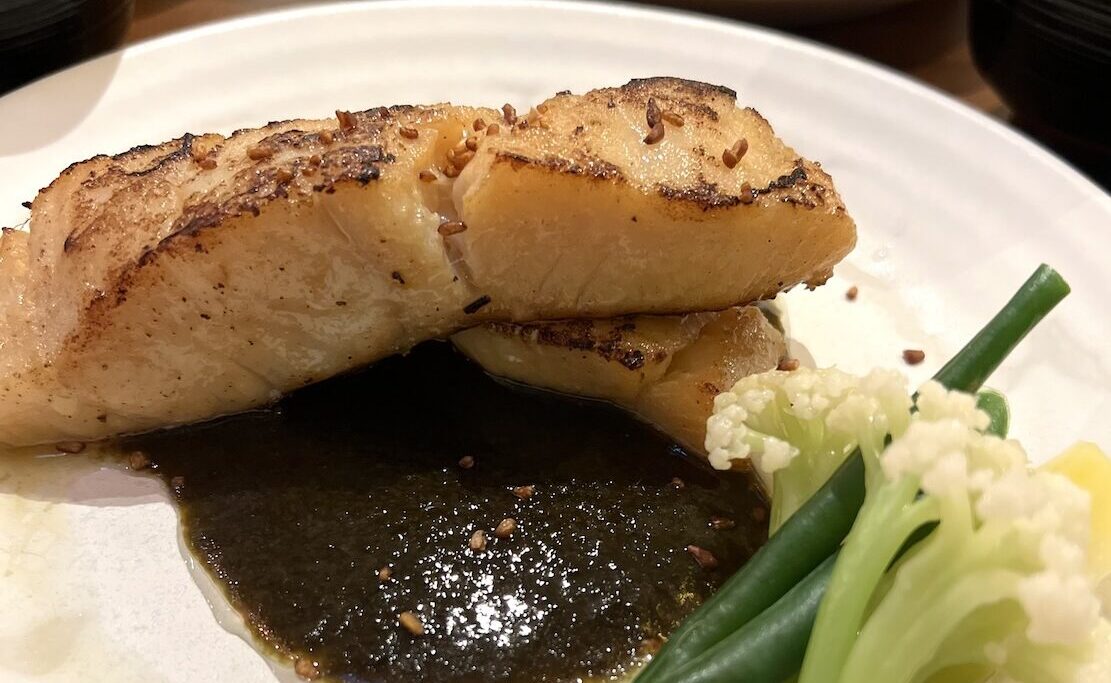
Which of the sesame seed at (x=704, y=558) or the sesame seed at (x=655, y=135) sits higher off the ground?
the sesame seed at (x=655, y=135)

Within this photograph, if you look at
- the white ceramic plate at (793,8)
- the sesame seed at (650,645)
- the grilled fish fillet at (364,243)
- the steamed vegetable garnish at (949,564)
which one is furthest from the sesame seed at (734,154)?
the white ceramic plate at (793,8)

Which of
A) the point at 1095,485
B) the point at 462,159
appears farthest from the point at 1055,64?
the point at 462,159

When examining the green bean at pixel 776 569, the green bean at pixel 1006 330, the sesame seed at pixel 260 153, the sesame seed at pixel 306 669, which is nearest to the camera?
the green bean at pixel 776 569

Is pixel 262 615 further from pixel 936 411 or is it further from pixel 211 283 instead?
pixel 936 411

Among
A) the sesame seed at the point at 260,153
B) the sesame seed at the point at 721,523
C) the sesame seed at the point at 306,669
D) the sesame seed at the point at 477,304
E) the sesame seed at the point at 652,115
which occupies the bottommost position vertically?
the sesame seed at the point at 306,669

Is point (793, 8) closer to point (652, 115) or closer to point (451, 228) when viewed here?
point (652, 115)

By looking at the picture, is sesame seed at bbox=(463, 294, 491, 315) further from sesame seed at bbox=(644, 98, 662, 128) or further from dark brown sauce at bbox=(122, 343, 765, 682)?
sesame seed at bbox=(644, 98, 662, 128)

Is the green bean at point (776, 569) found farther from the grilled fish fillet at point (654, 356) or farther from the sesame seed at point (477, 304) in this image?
the sesame seed at point (477, 304)

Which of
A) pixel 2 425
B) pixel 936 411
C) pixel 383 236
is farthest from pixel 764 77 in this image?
pixel 2 425
